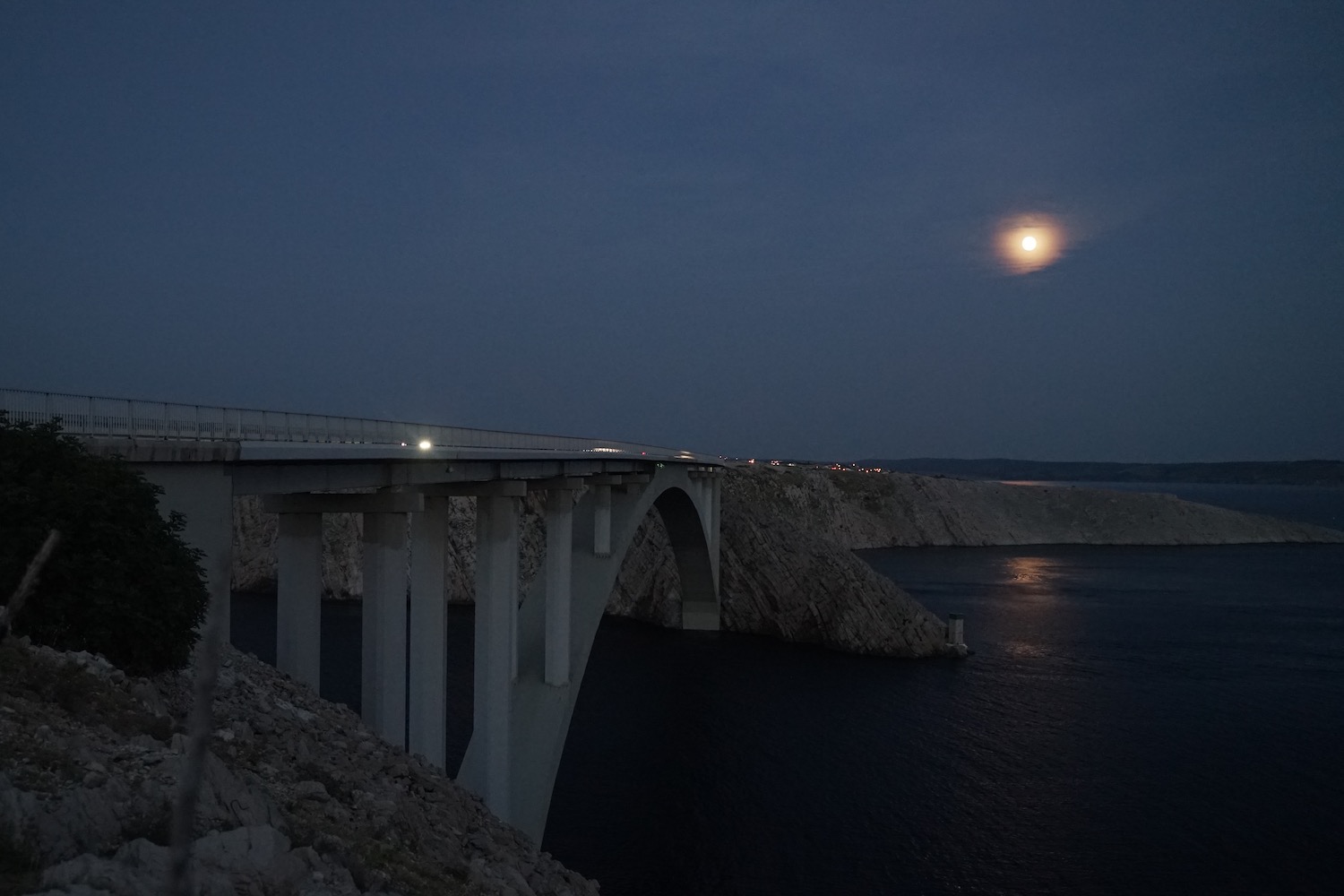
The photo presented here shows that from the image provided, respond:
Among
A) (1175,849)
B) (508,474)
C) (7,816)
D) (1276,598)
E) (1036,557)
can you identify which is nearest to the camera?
(7,816)

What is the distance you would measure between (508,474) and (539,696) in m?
6.69

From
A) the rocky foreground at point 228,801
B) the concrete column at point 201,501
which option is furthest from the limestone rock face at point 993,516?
the concrete column at point 201,501

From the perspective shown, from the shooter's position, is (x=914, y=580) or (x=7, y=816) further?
(x=914, y=580)

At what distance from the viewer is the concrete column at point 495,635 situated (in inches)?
814

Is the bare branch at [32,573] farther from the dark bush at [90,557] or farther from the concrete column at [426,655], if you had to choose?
the concrete column at [426,655]

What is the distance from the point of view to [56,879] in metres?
5.02

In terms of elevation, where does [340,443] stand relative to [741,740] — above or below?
above

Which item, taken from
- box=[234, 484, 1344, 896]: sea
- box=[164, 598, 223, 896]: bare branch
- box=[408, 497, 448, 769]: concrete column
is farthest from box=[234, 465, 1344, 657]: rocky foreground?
box=[164, 598, 223, 896]: bare branch

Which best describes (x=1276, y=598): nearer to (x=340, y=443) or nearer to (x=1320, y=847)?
(x=1320, y=847)

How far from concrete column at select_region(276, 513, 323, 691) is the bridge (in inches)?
1.1

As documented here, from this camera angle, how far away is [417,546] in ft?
60.6

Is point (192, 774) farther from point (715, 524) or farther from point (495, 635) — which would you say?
point (715, 524)

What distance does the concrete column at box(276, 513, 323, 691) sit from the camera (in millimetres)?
14352

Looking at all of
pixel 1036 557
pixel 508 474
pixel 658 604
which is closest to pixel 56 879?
pixel 508 474
